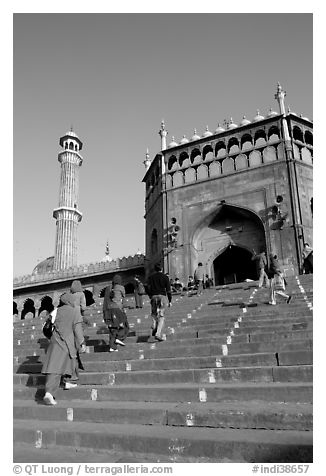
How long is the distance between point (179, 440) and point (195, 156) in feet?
68.8

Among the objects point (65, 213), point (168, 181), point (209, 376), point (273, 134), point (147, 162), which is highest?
point (147, 162)

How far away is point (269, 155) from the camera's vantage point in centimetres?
2059

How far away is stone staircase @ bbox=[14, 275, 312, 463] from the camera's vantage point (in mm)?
3160

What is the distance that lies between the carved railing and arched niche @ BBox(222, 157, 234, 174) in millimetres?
8755

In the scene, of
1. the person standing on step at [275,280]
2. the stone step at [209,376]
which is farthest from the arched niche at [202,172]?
the stone step at [209,376]

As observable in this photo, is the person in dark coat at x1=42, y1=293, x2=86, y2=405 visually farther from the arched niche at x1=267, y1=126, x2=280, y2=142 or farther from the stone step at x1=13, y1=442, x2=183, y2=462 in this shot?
the arched niche at x1=267, y1=126, x2=280, y2=142

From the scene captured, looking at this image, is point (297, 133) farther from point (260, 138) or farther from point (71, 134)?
point (71, 134)

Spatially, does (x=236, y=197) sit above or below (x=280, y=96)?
below

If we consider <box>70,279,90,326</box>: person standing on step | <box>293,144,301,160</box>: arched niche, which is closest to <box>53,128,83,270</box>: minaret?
<box>293,144,301,160</box>: arched niche

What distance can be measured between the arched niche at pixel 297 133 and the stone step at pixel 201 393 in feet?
64.2

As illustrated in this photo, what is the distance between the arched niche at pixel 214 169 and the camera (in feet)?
71.4

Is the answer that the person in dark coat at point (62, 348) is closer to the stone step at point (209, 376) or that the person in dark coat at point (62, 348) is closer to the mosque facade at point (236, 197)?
the stone step at point (209, 376)

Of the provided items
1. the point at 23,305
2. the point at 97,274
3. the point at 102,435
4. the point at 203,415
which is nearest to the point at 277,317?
the point at 203,415

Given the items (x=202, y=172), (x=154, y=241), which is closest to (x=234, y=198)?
(x=202, y=172)
